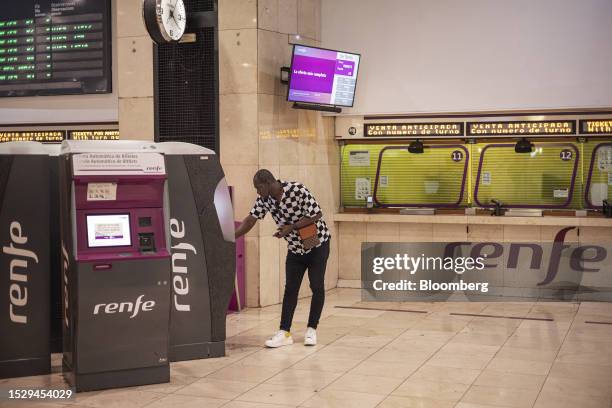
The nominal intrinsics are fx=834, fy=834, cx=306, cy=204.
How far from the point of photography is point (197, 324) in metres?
7.36

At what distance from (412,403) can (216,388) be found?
5.02 feet

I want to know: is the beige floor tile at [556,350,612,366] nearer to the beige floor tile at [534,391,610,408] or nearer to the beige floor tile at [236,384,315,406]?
the beige floor tile at [534,391,610,408]

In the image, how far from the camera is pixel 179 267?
7258 millimetres

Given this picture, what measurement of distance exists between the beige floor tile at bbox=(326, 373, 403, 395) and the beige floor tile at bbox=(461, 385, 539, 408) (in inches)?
23.5

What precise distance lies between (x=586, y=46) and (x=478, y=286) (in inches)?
130

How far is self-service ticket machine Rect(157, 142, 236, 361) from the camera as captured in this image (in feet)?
23.9

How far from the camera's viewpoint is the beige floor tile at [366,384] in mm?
6359

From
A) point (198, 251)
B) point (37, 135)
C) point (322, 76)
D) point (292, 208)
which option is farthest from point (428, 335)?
point (37, 135)

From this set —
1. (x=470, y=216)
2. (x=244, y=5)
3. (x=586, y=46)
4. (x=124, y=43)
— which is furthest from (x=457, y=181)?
(x=124, y=43)

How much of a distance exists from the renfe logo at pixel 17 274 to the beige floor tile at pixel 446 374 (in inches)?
127

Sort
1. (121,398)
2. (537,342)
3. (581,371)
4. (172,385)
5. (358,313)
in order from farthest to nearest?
(358,313), (537,342), (581,371), (172,385), (121,398)

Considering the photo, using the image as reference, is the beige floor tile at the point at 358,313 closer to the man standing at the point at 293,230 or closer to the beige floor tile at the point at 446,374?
the man standing at the point at 293,230

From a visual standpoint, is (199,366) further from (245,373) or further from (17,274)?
(17,274)

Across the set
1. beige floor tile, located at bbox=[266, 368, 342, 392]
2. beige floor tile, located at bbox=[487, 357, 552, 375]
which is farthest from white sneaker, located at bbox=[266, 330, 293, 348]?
beige floor tile, located at bbox=[487, 357, 552, 375]
